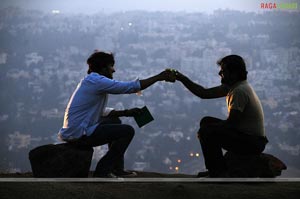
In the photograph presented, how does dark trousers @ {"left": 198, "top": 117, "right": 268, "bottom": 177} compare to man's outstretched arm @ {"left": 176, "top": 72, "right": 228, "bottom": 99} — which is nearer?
dark trousers @ {"left": 198, "top": 117, "right": 268, "bottom": 177}

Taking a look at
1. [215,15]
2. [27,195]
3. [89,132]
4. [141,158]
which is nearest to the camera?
[27,195]

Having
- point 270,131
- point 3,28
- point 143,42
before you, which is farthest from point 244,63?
point 143,42

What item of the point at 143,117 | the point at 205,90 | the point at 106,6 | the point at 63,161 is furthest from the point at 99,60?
the point at 106,6

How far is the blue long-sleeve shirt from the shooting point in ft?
11.7

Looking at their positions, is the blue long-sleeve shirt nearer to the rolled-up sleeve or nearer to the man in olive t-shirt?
the rolled-up sleeve

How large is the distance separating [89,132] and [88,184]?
0.52m

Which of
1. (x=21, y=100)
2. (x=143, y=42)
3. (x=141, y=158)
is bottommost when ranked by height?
(x=141, y=158)

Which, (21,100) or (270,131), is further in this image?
(21,100)

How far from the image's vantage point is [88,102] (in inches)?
143

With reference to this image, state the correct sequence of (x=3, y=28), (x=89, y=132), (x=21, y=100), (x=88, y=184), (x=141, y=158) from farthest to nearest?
1. (x=3, y=28)
2. (x=21, y=100)
3. (x=141, y=158)
4. (x=89, y=132)
5. (x=88, y=184)

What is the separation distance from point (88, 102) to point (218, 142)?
3.50 feet

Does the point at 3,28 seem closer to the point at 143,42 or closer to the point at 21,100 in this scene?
the point at 21,100

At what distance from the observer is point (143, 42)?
43.3 m

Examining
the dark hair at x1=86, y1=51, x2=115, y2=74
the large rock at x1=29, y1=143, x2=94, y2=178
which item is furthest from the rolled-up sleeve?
the large rock at x1=29, y1=143, x2=94, y2=178
